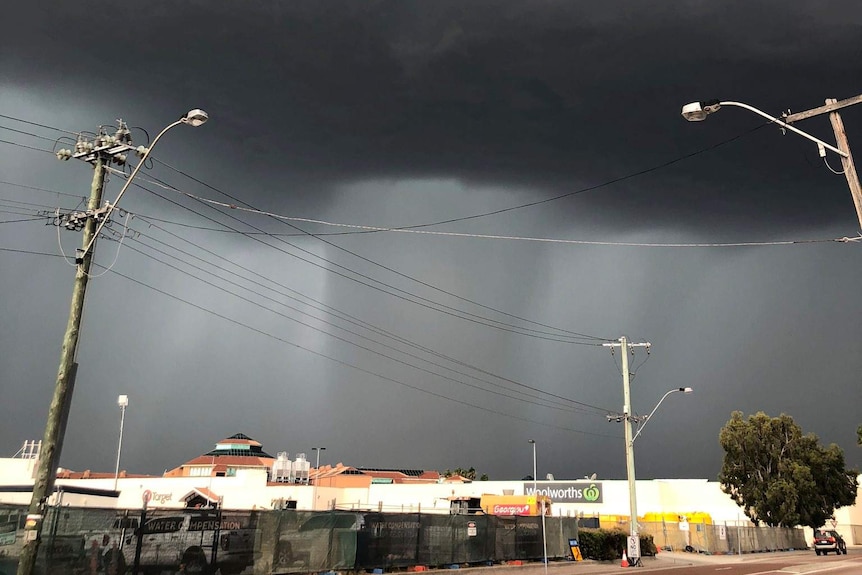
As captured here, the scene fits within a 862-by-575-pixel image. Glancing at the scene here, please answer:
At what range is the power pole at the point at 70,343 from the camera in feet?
51.2

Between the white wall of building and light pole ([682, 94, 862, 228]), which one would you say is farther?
the white wall of building

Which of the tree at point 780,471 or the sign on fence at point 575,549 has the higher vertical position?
the tree at point 780,471

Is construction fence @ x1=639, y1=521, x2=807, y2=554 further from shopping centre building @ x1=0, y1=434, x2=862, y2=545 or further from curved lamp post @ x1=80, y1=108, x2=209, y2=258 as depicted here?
curved lamp post @ x1=80, y1=108, x2=209, y2=258

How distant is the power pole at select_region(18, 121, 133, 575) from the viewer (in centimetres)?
1562

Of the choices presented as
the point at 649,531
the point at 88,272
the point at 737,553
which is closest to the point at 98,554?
the point at 88,272

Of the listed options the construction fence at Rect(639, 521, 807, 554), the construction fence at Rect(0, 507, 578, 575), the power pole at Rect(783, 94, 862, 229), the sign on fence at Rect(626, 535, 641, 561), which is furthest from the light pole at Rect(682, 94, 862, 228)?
the construction fence at Rect(639, 521, 807, 554)

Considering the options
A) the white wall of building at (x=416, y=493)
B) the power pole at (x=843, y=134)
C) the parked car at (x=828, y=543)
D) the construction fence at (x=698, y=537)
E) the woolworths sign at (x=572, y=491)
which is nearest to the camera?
the power pole at (x=843, y=134)

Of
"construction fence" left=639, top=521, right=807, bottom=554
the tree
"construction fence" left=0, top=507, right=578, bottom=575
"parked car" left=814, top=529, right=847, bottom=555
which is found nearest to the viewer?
"construction fence" left=0, top=507, right=578, bottom=575

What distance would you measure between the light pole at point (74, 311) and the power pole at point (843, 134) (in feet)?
46.8

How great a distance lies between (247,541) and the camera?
23766 millimetres

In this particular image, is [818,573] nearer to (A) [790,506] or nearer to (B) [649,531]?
(B) [649,531]

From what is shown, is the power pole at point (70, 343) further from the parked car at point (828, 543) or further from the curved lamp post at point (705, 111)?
the parked car at point (828, 543)

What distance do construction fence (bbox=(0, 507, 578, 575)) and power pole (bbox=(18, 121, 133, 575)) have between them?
140 cm

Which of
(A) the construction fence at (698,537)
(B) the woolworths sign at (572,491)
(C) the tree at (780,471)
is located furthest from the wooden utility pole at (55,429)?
(B) the woolworths sign at (572,491)
